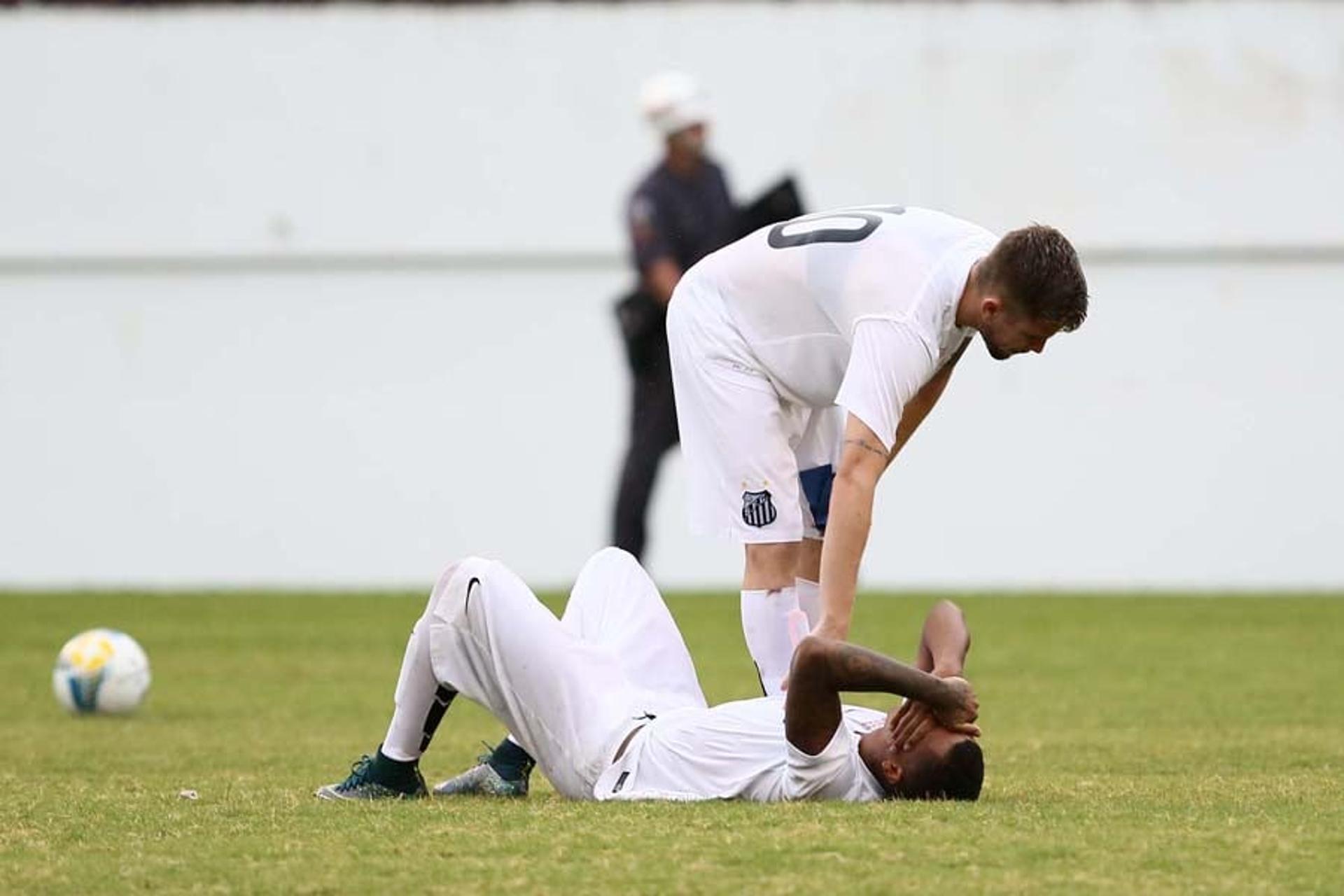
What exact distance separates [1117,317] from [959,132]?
64.6 inches

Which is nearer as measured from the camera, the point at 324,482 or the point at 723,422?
the point at 723,422

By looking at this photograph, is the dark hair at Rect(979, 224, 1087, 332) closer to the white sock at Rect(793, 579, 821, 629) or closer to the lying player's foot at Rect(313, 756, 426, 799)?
the white sock at Rect(793, 579, 821, 629)

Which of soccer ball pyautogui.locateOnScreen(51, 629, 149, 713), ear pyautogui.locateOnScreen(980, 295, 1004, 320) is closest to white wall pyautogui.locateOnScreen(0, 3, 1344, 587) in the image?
soccer ball pyautogui.locateOnScreen(51, 629, 149, 713)

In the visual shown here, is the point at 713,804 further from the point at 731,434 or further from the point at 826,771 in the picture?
the point at 731,434

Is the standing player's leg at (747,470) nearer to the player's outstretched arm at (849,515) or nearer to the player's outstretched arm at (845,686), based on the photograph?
the player's outstretched arm at (849,515)

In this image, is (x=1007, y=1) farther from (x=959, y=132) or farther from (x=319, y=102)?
(x=319, y=102)

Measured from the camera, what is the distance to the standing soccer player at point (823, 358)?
5797 mm

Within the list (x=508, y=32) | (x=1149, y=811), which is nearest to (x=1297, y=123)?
(x=508, y=32)

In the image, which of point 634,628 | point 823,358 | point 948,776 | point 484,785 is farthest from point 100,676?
point 948,776

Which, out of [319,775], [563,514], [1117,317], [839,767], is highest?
[839,767]

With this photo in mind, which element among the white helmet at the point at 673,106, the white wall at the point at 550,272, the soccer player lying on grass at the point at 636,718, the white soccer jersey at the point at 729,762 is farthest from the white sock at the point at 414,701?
the white wall at the point at 550,272

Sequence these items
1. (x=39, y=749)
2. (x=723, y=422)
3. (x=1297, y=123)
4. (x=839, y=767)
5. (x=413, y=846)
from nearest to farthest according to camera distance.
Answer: (x=413, y=846), (x=839, y=767), (x=723, y=422), (x=39, y=749), (x=1297, y=123)

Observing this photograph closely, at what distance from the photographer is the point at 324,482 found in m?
18.0

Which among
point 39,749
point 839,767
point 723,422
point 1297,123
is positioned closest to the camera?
point 839,767
